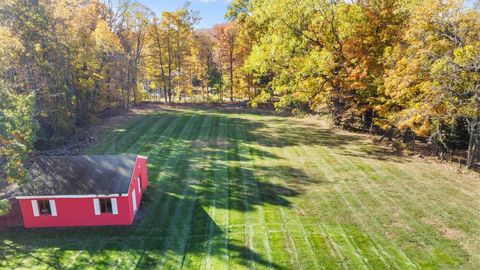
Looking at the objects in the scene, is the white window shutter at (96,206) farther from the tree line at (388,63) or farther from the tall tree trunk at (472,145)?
the tall tree trunk at (472,145)

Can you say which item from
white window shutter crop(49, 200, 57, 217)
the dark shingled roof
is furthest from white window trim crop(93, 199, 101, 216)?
white window shutter crop(49, 200, 57, 217)

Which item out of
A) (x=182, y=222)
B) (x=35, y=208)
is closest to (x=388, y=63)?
(x=182, y=222)

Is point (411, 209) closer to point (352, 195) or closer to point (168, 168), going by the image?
point (352, 195)

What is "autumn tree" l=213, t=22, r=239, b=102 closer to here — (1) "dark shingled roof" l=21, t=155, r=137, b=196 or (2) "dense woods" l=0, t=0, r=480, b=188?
(2) "dense woods" l=0, t=0, r=480, b=188

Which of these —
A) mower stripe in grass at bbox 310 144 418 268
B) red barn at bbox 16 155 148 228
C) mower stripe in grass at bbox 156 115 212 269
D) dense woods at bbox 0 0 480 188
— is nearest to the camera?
mower stripe in grass at bbox 310 144 418 268

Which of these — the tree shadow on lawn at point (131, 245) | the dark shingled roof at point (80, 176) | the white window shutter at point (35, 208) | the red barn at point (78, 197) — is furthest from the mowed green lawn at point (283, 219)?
the dark shingled roof at point (80, 176)
